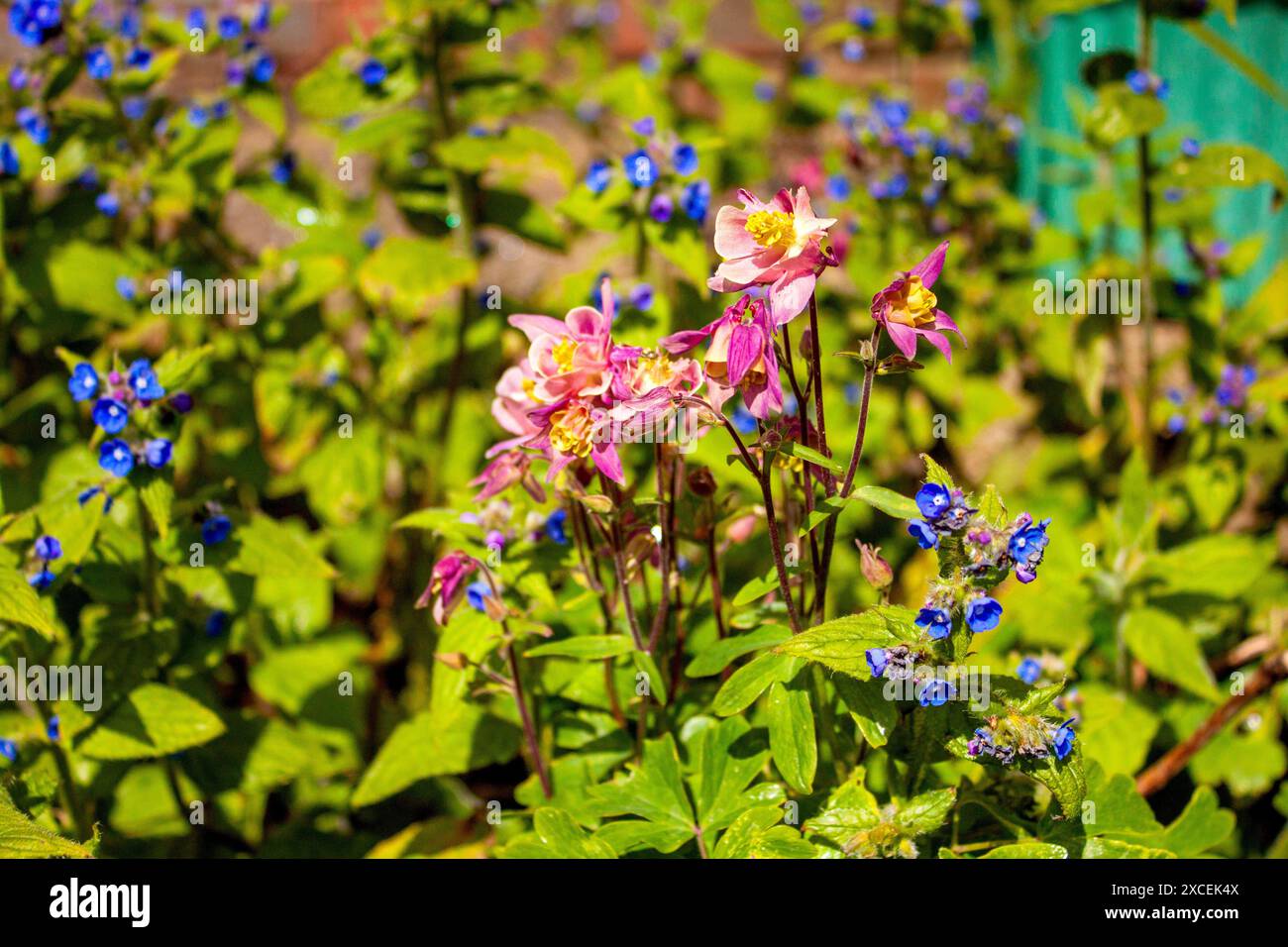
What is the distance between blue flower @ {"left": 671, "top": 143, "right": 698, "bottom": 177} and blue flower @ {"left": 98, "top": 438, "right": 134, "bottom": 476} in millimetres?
1216

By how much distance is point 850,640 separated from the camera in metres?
1.56

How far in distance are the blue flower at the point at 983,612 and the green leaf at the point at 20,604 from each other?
1319 millimetres

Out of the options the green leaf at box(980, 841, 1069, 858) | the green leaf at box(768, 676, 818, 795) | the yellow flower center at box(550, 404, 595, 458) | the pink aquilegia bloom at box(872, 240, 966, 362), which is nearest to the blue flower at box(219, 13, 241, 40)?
the yellow flower center at box(550, 404, 595, 458)

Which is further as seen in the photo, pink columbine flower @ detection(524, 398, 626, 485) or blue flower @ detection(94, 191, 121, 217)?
blue flower @ detection(94, 191, 121, 217)

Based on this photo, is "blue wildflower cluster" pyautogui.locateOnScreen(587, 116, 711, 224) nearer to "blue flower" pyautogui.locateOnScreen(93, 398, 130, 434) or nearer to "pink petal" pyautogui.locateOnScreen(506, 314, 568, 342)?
"pink petal" pyautogui.locateOnScreen(506, 314, 568, 342)

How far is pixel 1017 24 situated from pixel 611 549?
377 cm

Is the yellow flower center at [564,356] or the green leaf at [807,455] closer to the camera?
the green leaf at [807,455]

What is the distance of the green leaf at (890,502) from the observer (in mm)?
1557

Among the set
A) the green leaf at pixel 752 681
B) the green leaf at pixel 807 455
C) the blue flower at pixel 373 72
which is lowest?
the green leaf at pixel 752 681

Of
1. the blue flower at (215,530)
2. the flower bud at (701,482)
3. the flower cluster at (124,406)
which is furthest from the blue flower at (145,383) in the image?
the flower bud at (701,482)

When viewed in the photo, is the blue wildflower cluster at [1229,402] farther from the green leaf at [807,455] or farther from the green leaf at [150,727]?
the green leaf at [150,727]

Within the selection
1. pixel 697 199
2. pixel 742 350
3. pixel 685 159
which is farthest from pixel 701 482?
pixel 685 159

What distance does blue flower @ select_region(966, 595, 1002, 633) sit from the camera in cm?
152
